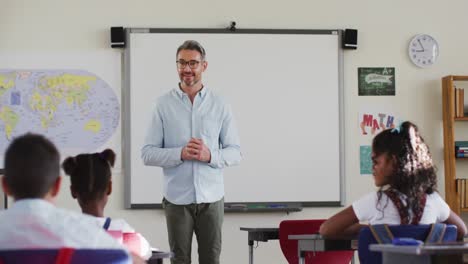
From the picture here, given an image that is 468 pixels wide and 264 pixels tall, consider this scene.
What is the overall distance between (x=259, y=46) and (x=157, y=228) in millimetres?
1693

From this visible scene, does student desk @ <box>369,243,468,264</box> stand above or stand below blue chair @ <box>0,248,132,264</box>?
below

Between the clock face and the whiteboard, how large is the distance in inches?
25.3

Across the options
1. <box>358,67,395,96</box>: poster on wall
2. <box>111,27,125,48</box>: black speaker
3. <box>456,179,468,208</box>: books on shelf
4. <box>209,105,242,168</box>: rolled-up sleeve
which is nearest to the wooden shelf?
<box>358,67,395,96</box>: poster on wall

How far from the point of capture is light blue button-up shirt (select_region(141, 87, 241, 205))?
4395mm

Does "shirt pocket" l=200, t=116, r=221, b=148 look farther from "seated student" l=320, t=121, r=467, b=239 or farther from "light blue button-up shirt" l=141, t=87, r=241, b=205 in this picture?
"seated student" l=320, t=121, r=467, b=239

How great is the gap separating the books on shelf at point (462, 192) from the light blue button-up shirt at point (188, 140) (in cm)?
282

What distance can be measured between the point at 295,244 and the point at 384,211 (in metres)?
1.21

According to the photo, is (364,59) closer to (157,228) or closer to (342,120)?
→ (342,120)

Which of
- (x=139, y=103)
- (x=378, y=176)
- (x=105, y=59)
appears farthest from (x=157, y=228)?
(x=378, y=176)

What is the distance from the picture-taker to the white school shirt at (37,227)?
2.01 metres

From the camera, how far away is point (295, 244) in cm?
436

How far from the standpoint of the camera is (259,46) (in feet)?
22.5

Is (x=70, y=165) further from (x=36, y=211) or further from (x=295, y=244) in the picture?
(x=295, y=244)

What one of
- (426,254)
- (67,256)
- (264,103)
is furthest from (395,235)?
(264,103)
